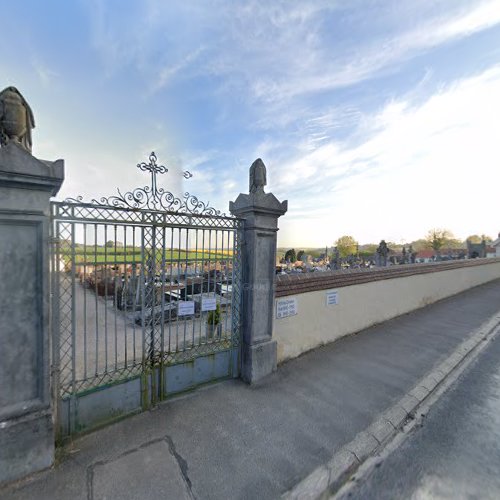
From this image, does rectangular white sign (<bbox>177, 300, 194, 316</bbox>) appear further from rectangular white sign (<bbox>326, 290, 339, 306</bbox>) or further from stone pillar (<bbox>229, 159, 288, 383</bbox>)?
rectangular white sign (<bbox>326, 290, 339, 306</bbox>)

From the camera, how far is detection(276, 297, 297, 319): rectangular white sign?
196 inches

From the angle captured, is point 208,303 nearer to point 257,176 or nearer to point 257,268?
point 257,268

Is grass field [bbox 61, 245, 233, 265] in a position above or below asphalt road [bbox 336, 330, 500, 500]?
above

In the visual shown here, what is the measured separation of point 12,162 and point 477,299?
16.0 metres

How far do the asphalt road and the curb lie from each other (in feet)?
0.42

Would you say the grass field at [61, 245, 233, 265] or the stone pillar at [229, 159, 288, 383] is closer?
the grass field at [61, 245, 233, 265]

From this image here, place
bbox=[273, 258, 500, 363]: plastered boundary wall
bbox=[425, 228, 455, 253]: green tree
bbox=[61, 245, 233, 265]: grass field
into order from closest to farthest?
bbox=[61, 245, 233, 265]: grass field, bbox=[273, 258, 500, 363]: plastered boundary wall, bbox=[425, 228, 455, 253]: green tree

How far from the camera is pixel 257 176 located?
430 cm

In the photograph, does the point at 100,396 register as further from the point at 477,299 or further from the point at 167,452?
the point at 477,299

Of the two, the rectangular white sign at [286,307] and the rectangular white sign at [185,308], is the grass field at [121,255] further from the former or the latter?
the rectangular white sign at [286,307]

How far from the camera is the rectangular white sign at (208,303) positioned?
4100mm

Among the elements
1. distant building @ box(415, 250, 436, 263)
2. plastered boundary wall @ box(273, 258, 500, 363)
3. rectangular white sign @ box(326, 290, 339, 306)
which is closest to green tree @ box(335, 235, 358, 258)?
distant building @ box(415, 250, 436, 263)

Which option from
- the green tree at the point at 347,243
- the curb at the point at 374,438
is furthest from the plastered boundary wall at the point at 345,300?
the green tree at the point at 347,243

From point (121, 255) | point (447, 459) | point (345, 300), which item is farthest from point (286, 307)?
point (121, 255)
